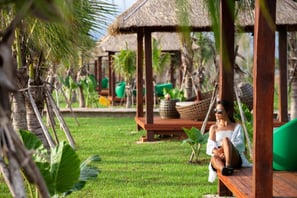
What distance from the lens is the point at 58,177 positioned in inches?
145

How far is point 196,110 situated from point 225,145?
5636 millimetres

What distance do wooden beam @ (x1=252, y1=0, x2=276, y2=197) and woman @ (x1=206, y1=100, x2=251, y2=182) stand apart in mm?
1275

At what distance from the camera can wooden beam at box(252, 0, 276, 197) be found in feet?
12.7

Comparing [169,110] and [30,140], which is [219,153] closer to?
[30,140]

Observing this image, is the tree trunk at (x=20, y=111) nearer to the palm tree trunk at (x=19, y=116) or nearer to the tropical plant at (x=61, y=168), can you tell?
the palm tree trunk at (x=19, y=116)

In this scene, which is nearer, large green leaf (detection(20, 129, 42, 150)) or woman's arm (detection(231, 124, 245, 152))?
large green leaf (detection(20, 129, 42, 150))

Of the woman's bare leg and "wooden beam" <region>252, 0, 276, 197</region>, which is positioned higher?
"wooden beam" <region>252, 0, 276, 197</region>

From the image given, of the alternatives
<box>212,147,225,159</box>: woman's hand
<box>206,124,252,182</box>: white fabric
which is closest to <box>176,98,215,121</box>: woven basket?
<box>206,124,252,182</box>: white fabric

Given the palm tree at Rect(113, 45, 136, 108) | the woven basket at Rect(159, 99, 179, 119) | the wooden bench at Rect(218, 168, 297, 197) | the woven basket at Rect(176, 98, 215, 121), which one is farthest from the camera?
the palm tree at Rect(113, 45, 136, 108)

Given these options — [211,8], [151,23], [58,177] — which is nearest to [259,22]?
[58,177]

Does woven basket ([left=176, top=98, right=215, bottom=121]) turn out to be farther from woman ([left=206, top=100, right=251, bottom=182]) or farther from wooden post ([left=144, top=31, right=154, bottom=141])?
woman ([left=206, top=100, right=251, bottom=182])

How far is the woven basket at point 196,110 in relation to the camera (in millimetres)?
11070

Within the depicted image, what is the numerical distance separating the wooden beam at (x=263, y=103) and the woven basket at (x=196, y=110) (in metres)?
6.89

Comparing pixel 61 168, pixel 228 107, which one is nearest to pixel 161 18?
pixel 228 107
